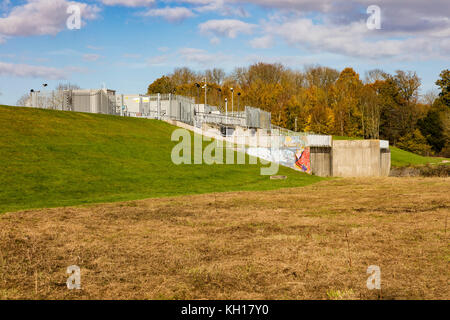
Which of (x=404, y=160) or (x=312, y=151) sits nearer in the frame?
(x=312, y=151)

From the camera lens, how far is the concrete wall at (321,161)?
1864 inches

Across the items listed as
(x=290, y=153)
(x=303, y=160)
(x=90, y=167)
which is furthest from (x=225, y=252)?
(x=303, y=160)

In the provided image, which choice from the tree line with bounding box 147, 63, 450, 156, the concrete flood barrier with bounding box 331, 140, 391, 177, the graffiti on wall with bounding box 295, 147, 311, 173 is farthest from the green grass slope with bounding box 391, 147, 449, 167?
the graffiti on wall with bounding box 295, 147, 311, 173

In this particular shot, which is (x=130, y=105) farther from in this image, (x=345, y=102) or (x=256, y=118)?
(x=345, y=102)

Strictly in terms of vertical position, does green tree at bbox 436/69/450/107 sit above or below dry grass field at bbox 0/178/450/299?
above

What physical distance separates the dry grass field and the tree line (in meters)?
68.3

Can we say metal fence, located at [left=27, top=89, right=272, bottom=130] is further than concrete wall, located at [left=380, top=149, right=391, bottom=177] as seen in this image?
No

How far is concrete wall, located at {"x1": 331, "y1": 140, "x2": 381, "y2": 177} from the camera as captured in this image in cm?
5147

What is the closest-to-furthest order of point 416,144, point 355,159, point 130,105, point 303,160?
point 303,160 → point 355,159 → point 130,105 → point 416,144

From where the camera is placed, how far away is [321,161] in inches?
1917

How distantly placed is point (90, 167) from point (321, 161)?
2804 centimetres

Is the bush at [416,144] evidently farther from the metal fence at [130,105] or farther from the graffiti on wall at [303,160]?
the graffiti on wall at [303,160]

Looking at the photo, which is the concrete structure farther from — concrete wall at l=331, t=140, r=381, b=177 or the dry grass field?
the dry grass field
